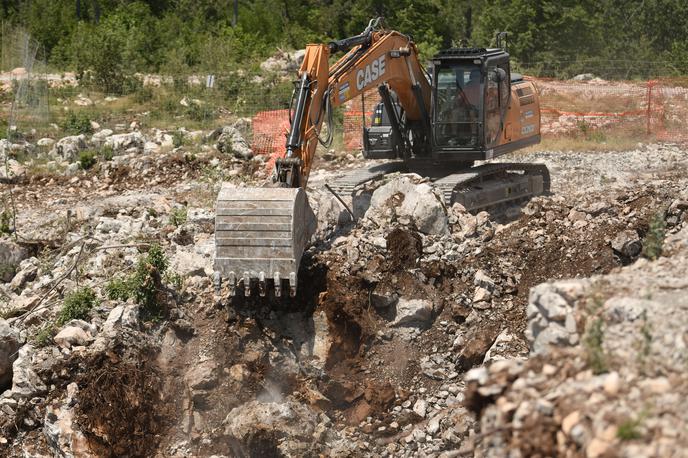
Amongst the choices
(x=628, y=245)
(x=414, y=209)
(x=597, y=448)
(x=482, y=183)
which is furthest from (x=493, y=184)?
(x=597, y=448)

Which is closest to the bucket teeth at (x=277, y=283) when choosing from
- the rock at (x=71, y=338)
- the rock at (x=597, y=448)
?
the rock at (x=71, y=338)

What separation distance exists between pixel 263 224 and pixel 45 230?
5203mm

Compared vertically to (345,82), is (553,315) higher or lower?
lower

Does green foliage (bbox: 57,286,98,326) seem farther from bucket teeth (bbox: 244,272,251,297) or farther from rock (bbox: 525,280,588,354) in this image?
rock (bbox: 525,280,588,354)

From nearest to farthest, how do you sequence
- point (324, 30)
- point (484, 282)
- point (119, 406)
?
point (119, 406) → point (484, 282) → point (324, 30)

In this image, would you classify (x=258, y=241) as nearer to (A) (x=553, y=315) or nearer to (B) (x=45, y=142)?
(A) (x=553, y=315)

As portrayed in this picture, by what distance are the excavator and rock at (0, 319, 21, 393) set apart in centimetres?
212

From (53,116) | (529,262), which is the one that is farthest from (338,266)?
(53,116)

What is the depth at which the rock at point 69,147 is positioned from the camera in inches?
749

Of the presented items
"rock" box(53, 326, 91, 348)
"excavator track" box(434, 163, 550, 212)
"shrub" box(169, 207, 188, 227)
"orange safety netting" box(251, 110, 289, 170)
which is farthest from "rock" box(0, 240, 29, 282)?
"orange safety netting" box(251, 110, 289, 170)

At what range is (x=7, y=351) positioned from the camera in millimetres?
9969

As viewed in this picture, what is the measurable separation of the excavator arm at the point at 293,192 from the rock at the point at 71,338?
55.9 inches

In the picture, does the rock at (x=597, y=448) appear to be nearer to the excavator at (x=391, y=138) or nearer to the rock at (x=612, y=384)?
the rock at (x=612, y=384)

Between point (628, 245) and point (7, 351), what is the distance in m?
6.81
